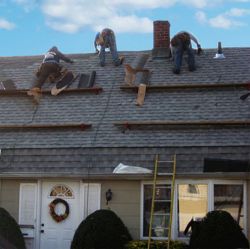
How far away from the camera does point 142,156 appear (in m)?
14.3

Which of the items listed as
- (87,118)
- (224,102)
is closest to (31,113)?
(87,118)

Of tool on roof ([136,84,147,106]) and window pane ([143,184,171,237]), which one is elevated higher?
tool on roof ([136,84,147,106])

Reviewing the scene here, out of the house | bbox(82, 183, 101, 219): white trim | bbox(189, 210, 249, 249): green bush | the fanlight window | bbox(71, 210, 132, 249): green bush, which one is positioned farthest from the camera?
the fanlight window

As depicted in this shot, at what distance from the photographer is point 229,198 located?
1388 cm

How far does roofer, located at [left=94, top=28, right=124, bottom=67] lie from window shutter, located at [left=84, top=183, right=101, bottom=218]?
492cm

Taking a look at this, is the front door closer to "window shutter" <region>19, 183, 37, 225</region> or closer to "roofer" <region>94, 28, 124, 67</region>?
"window shutter" <region>19, 183, 37, 225</region>

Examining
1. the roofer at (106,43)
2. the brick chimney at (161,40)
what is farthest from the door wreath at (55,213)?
the brick chimney at (161,40)

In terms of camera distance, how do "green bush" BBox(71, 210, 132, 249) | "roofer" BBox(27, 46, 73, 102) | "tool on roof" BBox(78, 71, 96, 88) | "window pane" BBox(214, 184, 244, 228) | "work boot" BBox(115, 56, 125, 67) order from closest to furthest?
"green bush" BBox(71, 210, 132, 249)
"window pane" BBox(214, 184, 244, 228)
"tool on roof" BBox(78, 71, 96, 88)
"roofer" BBox(27, 46, 73, 102)
"work boot" BBox(115, 56, 125, 67)

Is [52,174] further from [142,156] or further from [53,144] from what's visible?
[142,156]

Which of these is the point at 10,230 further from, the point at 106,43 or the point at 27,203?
the point at 106,43

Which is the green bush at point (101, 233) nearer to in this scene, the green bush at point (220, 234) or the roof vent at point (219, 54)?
the green bush at point (220, 234)

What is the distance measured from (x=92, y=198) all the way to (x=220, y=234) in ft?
11.0

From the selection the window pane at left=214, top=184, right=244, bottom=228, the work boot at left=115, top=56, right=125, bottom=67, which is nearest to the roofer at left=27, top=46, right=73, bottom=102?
the work boot at left=115, top=56, right=125, bottom=67

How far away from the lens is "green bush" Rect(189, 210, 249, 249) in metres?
12.4
